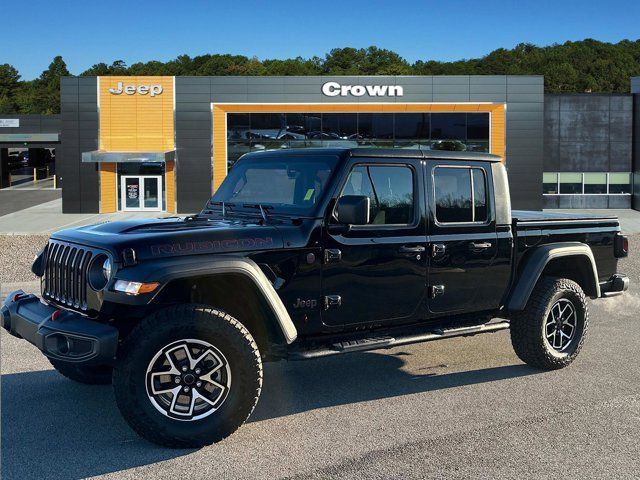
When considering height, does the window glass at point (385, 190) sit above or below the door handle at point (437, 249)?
above

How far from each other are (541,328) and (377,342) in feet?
6.34

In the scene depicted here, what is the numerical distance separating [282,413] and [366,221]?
5.31ft

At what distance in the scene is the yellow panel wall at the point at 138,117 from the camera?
133 feet

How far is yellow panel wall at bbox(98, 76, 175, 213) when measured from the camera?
40688 mm

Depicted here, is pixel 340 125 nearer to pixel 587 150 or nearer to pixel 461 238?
pixel 587 150

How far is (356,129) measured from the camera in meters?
40.5

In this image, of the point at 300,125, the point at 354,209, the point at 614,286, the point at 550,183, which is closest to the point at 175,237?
the point at 354,209

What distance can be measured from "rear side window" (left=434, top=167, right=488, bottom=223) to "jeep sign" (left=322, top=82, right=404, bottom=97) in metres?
34.6

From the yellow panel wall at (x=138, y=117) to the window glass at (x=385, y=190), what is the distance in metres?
36.7

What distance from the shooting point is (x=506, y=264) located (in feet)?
21.0

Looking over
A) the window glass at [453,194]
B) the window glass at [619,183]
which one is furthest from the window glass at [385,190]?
the window glass at [619,183]

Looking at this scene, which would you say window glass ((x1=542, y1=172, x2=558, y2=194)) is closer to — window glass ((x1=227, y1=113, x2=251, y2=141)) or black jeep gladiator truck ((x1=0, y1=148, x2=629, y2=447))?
window glass ((x1=227, y1=113, x2=251, y2=141))

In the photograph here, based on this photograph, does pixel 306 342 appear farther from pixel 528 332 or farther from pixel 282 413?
pixel 528 332

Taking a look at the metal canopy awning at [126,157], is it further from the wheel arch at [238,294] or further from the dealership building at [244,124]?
the wheel arch at [238,294]
